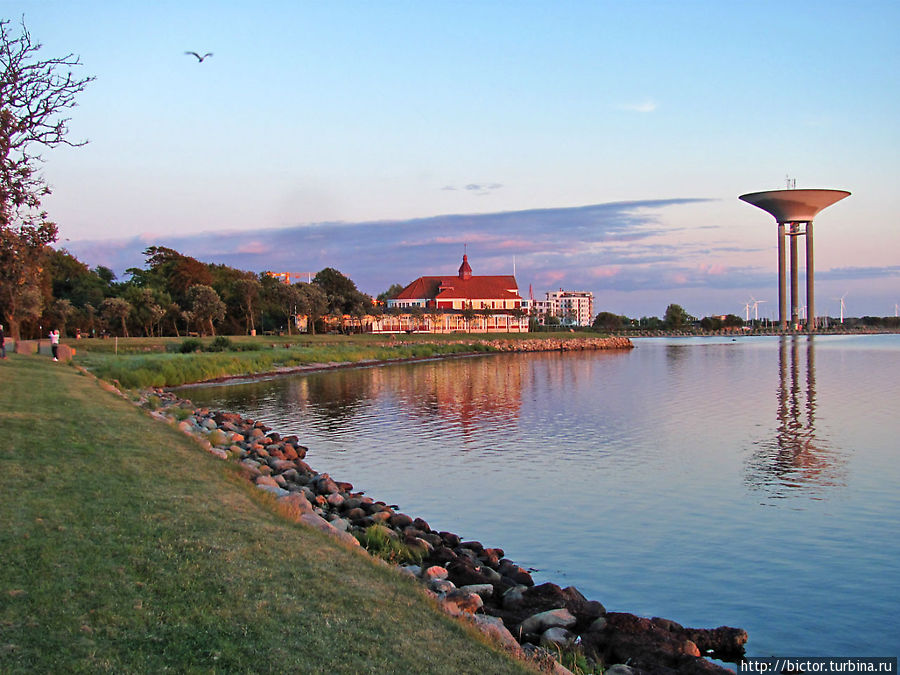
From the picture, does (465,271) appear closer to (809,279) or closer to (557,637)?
(809,279)

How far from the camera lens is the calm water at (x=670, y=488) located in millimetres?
9858

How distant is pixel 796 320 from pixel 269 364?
155 metres

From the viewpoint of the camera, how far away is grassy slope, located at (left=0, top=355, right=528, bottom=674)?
16.4 ft

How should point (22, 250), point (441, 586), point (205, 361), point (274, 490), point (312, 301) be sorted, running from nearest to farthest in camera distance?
1. point (441, 586)
2. point (274, 490)
3. point (22, 250)
4. point (205, 361)
5. point (312, 301)

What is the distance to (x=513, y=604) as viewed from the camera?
8727mm

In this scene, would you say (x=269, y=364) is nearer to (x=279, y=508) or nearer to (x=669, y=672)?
(x=279, y=508)

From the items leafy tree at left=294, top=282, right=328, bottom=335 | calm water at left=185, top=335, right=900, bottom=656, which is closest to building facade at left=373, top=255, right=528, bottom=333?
leafy tree at left=294, top=282, right=328, bottom=335

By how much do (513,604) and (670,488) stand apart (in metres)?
8.47

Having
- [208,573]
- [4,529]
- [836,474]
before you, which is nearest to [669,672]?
[208,573]

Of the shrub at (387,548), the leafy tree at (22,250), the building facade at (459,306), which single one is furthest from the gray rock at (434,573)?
the building facade at (459,306)

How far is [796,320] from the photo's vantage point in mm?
175375

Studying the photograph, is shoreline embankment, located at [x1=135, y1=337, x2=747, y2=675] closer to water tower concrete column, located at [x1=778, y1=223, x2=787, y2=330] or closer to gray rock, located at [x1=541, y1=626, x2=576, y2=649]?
gray rock, located at [x1=541, y1=626, x2=576, y2=649]

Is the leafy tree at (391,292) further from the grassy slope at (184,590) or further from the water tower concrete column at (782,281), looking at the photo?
the grassy slope at (184,590)

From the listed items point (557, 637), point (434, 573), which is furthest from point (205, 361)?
point (557, 637)
